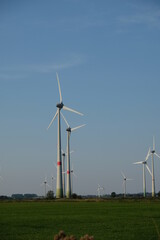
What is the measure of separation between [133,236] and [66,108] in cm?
8200

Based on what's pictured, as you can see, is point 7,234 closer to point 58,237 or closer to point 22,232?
point 22,232

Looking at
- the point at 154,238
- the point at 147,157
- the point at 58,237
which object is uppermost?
the point at 147,157

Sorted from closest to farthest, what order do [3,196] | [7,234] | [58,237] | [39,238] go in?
1. [58,237]
2. [39,238]
3. [7,234]
4. [3,196]

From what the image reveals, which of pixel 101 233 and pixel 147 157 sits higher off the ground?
pixel 147 157

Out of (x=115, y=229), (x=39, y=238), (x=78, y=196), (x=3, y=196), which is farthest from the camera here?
(x=3, y=196)

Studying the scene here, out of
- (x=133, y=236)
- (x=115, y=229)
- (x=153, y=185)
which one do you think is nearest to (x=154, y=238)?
(x=133, y=236)

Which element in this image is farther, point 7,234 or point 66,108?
point 66,108

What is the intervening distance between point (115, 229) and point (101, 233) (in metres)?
3.16

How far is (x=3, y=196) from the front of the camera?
611ft

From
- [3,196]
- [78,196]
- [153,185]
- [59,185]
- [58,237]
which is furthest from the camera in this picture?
[3,196]

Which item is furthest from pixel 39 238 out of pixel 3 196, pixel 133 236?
pixel 3 196

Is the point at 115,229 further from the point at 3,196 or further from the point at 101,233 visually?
the point at 3,196

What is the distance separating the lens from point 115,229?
29.0 m

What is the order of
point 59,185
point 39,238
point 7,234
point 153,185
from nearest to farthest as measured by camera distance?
point 39,238 → point 7,234 → point 59,185 → point 153,185
